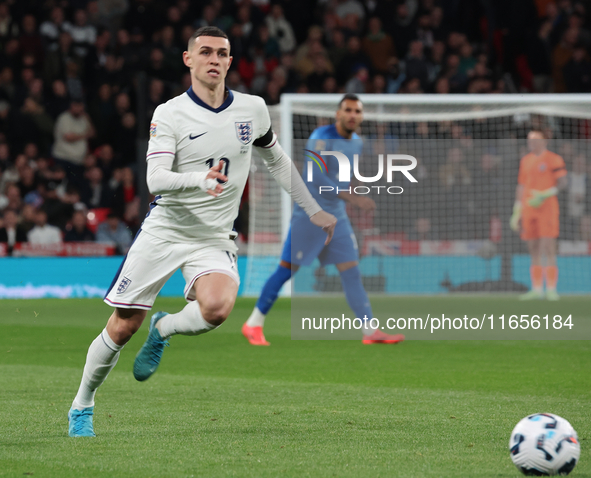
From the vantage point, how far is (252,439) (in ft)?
15.8

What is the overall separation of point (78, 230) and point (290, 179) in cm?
953

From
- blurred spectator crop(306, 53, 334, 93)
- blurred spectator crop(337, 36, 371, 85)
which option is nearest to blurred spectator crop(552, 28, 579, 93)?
blurred spectator crop(337, 36, 371, 85)

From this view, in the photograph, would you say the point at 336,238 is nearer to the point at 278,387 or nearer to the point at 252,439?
the point at 278,387

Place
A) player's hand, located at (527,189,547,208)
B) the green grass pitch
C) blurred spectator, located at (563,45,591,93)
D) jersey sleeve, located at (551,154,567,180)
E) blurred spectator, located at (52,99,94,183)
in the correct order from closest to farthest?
the green grass pitch → jersey sleeve, located at (551,154,567,180) → player's hand, located at (527,189,547,208) → blurred spectator, located at (52,99,94,183) → blurred spectator, located at (563,45,591,93)

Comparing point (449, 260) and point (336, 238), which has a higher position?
point (336, 238)

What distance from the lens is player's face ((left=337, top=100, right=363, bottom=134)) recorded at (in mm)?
8875

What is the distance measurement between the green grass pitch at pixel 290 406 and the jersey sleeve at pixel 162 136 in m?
1.39

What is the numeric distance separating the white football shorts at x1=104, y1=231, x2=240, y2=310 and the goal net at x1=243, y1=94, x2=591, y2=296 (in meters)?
9.30

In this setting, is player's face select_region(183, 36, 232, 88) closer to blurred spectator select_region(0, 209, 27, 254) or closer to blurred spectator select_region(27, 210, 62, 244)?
blurred spectator select_region(27, 210, 62, 244)

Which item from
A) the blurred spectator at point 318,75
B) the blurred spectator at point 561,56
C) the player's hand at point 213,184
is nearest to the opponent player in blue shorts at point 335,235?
the player's hand at point 213,184

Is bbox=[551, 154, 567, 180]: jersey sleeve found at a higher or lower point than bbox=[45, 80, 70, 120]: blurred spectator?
lower

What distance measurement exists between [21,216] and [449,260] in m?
6.36

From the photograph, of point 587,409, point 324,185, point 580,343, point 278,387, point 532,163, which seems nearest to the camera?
point 587,409

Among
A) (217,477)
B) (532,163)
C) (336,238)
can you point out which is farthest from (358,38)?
(217,477)
